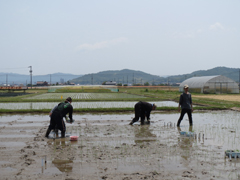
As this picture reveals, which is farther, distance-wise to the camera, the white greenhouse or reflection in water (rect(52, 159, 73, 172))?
the white greenhouse

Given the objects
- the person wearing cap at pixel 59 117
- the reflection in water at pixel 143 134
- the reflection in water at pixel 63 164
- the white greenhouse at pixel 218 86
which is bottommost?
the reflection in water at pixel 63 164

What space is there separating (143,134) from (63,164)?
4.18m

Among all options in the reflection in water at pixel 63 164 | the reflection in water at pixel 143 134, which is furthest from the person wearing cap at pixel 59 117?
the reflection in water at pixel 63 164

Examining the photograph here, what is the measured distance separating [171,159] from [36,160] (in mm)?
3006

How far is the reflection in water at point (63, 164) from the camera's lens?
19.1ft

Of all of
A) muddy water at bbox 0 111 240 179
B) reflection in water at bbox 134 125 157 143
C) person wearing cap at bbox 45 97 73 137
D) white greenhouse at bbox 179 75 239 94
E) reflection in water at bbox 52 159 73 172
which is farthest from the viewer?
white greenhouse at bbox 179 75 239 94

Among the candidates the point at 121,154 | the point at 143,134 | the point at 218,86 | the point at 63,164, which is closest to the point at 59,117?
the point at 143,134

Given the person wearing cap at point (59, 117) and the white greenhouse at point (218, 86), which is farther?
the white greenhouse at point (218, 86)

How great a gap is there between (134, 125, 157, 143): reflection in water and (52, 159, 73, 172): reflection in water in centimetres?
284

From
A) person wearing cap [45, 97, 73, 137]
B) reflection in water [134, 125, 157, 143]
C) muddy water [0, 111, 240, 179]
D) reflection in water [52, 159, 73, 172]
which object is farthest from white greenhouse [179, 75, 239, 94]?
reflection in water [52, 159, 73, 172]

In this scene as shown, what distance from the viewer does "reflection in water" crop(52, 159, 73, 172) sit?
19.1 feet

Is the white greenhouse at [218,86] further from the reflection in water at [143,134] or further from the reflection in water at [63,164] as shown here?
the reflection in water at [63,164]

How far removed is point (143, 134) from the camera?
388 inches

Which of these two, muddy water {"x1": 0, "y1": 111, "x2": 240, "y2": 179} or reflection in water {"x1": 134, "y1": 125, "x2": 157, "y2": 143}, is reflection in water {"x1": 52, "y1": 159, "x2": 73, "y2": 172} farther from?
reflection in water {"x1": 134, "y1": 125, "x2": 157, "y2": 143}
